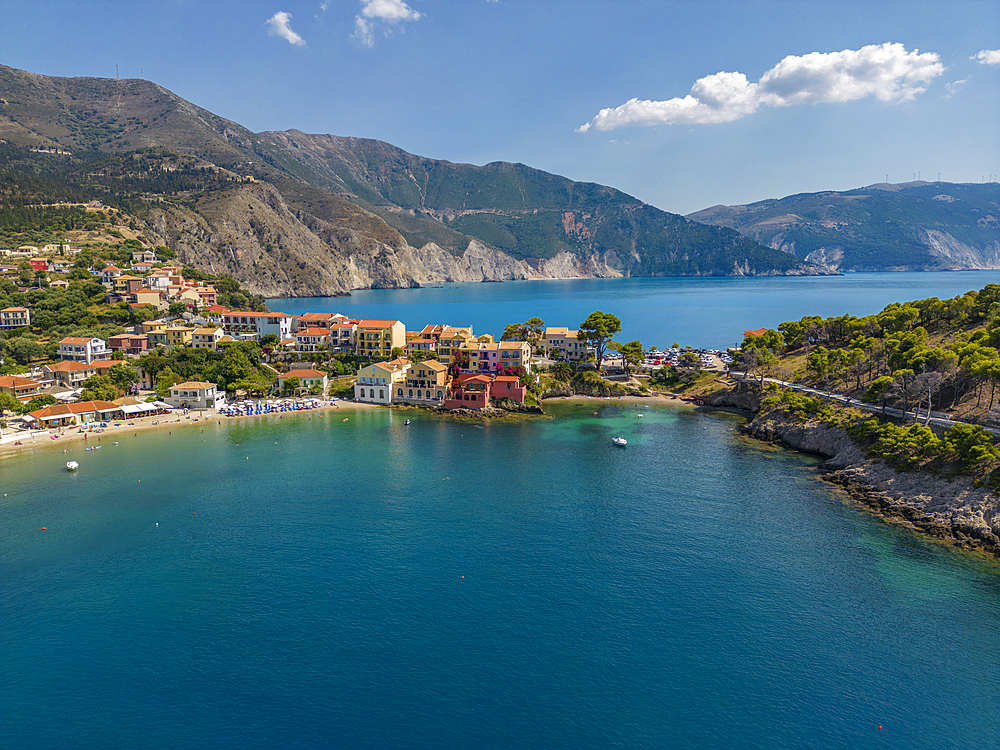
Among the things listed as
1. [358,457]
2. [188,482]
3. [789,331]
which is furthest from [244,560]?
[789,331]

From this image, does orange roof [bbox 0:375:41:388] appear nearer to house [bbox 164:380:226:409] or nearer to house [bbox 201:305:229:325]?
house [bbox 164:380:226:409]

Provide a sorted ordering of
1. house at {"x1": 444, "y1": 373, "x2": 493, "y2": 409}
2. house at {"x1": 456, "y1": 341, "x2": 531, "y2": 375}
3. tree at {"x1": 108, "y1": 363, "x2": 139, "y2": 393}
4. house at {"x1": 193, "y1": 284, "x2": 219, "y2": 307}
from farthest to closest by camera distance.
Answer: house at {"x1": 193, "y1": 284, "x2": 219, "y2": 307}, house at {"x1": 456, "y1": 341, "x2": 531, "y2": 375}, house at {"x1": 444, "y1": 373, "x2": 493, "y2": 409}, tree at {"x1": 108, "y1": 363, "x2": 139, "y2": 393}

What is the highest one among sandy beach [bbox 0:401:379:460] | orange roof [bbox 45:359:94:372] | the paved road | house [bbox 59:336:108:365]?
house [bbox 59:336:108:365]

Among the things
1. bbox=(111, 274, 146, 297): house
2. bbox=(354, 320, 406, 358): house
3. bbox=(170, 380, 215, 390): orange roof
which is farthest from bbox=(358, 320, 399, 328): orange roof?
bbox=(111, 274, 146, 297): house

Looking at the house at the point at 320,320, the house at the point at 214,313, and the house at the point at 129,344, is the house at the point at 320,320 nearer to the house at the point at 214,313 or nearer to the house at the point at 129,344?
the house at the point at 214,313

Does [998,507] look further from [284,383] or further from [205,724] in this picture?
[284,383]

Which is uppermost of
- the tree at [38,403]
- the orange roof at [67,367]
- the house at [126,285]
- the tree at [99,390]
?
the house at [126,285]

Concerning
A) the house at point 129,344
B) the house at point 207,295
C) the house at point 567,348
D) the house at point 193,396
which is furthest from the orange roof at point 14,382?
the house at point 567,348
